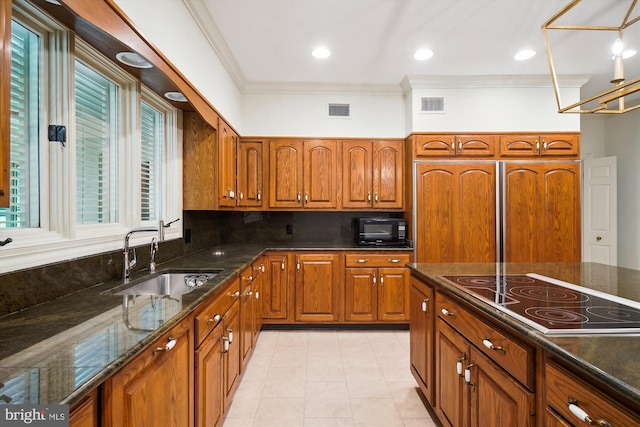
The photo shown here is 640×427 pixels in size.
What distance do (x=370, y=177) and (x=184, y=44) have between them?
89.9 inches

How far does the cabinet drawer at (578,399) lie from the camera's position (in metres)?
0.71

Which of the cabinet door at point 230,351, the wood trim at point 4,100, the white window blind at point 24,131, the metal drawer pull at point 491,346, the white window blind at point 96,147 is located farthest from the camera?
the cabinet door at point 230,351

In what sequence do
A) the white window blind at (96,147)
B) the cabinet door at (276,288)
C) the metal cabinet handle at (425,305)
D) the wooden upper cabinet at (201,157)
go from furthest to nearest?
the cabinet door at (276,288), the wooden upper cabinet at (201,157), the metal cabinet handle at (425,305), the white window blind at (96,147)

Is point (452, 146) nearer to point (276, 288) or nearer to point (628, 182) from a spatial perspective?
point (276, 288)

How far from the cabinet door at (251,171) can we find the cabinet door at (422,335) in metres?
2.10

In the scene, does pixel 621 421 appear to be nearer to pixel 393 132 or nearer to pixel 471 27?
pixel 471 27

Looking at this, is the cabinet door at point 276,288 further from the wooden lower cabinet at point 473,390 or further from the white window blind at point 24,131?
the white window blind at point 24,131

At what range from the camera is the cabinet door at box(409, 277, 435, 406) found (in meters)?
1.88

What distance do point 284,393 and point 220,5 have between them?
9.25ft

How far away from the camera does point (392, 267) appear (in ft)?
11.2

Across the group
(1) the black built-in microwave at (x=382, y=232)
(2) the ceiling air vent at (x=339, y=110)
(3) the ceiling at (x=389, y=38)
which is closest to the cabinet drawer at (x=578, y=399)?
(3) the ceiling at (x=389, y=38)

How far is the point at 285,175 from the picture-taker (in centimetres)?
366

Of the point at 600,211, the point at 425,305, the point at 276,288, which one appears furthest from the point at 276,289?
the point at 600,211

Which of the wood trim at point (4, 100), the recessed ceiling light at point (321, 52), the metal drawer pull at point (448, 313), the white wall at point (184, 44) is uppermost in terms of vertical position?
the recessed ceiling light at point (321, 52)
